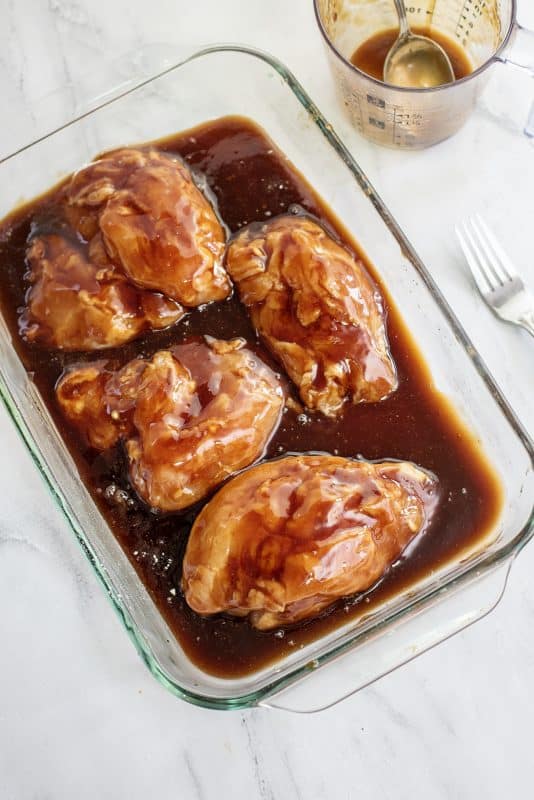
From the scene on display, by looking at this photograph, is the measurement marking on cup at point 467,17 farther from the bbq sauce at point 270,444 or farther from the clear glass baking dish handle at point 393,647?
the clear glass baking dish handle at point 393,647

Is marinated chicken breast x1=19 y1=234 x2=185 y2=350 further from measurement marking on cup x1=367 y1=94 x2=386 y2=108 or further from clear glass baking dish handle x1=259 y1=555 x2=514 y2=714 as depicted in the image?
clear glass baking dish handle x1=259 y1=555 x2=514 y2=714

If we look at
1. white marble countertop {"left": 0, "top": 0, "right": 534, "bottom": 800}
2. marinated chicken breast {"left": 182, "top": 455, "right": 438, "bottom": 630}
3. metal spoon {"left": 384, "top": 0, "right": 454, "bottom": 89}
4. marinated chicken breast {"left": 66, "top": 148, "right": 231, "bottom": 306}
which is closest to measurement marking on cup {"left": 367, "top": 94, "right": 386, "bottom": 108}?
metal spoon {"left": 384, "top": 0, "right": 454, "bottom": 89}

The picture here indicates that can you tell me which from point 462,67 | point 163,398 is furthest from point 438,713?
point 462,67

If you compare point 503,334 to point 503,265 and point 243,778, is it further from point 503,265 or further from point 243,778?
point 243,778

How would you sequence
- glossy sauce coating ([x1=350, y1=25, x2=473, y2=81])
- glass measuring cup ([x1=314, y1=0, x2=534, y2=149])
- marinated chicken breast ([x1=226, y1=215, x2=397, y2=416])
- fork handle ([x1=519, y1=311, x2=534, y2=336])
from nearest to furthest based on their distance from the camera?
marinated chicken breast ([x1=226, y1=215, x2=397, y2=416]), glass measuring cup ([x1=314, y1=0, x2=534, y2=149]), fork handle ([x1=519, y1=311, x2=534, y2=336]), glossy sauce coating ([x1=350, y1=25, x2=473, y2=81])

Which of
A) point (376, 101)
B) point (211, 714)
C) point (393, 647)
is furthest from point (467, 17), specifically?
point (211, 714)
